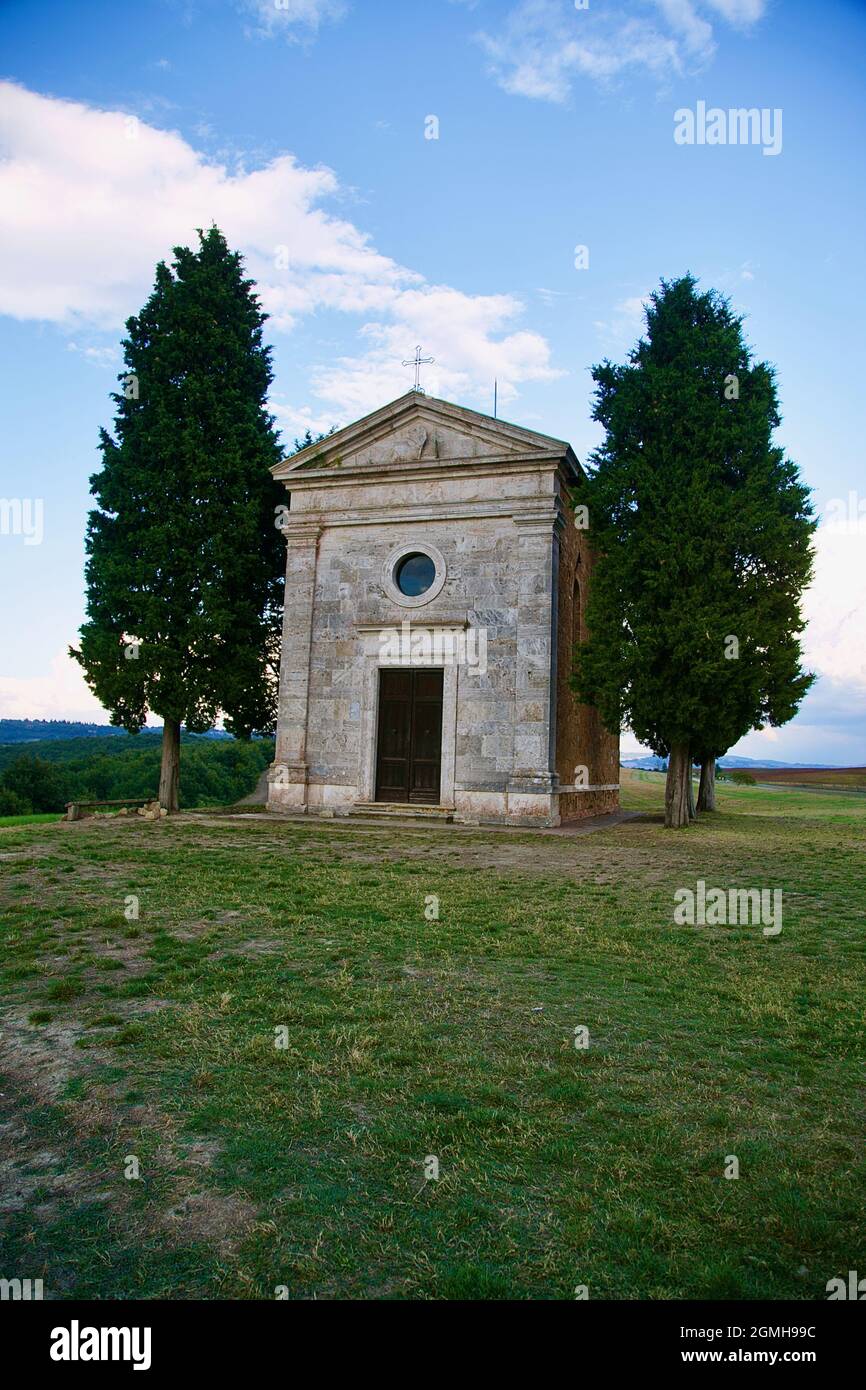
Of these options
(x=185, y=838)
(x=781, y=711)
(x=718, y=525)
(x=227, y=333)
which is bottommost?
(x=185, y=838)

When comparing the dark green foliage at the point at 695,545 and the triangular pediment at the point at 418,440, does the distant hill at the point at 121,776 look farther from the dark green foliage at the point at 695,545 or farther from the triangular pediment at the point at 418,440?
the dark green foliage at the point at 695,545

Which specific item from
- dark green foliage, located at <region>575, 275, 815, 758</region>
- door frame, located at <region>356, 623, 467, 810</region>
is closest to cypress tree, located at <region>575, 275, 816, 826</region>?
dark green foliage, located at <region>575, 275, 815, 758</region>

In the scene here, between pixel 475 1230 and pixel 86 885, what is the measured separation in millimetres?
7488

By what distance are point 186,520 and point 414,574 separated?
18.7 feet

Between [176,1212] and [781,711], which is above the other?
[781,711]

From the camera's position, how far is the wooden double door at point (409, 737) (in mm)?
19375

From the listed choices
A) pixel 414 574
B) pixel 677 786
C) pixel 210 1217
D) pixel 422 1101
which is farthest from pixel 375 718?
pixel 210 1217

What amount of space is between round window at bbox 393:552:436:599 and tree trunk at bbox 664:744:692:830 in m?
7.07

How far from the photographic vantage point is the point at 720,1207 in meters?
2.87

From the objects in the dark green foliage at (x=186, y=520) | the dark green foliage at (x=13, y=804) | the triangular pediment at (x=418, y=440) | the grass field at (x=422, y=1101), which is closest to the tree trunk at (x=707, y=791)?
the triangular pediment at (x=418, y=440)

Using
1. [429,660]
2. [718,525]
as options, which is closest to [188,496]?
[429,660]

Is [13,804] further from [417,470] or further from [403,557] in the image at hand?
[417,470]

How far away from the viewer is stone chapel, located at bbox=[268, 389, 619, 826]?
18609 mm

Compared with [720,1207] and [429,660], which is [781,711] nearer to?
[429,660]
